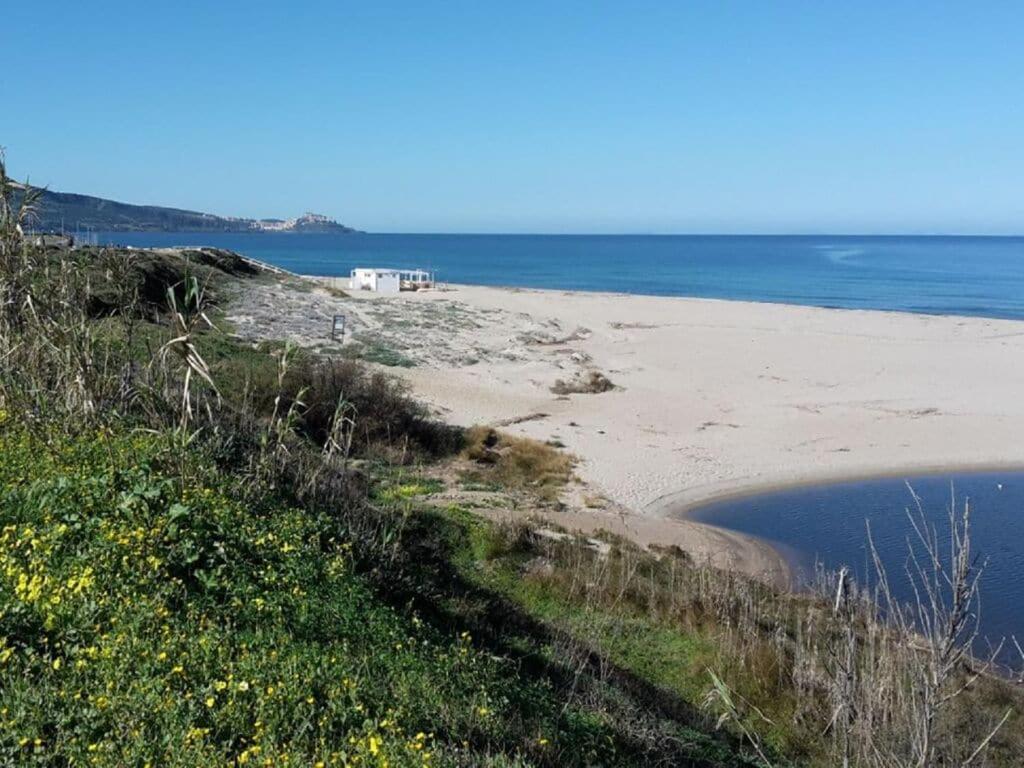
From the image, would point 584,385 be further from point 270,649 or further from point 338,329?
point 270,649

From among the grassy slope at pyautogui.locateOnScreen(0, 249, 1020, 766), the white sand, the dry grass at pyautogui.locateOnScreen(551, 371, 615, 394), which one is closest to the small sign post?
the white sand

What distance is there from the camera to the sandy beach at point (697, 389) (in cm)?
1956

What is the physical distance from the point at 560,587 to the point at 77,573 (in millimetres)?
6095

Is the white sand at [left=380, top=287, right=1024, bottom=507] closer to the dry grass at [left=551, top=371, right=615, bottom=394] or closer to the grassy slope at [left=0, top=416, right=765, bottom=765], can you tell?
the dry grass at [left=551, top=371, right=615, bottom=394]

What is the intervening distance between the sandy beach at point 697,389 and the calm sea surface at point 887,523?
0.76 m

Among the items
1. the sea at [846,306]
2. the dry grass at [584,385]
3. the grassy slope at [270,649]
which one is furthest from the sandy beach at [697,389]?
the grassy slope at [270,649]

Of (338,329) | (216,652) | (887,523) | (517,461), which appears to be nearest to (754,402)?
(887,523)

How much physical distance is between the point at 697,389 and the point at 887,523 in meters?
10.9

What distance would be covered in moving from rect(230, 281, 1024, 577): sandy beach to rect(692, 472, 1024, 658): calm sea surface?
76 cm

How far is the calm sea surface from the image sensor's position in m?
14.1

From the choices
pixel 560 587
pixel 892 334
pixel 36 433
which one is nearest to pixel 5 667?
pixel 36 433

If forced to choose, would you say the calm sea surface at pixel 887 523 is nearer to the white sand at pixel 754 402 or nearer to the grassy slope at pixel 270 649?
the white sand at pixel 754 402

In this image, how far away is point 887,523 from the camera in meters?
17.0

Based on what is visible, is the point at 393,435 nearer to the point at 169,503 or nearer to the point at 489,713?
the point at 169,503
